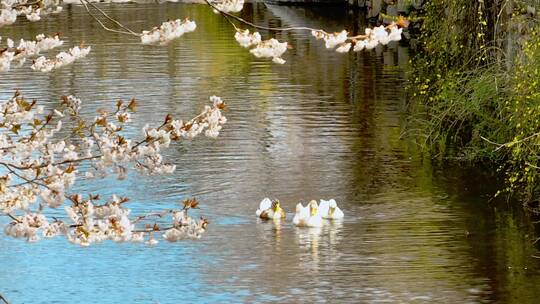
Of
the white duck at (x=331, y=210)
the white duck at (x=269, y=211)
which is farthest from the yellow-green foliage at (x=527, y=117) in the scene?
the white duck at (x=269, y=211)

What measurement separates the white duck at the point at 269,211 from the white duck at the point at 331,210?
1.15 feet

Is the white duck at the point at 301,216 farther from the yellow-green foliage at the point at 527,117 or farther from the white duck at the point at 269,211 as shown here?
the yellow-green foliage at the point at 527,117

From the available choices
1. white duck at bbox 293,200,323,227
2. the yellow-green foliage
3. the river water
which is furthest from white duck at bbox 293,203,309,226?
the yellow-green foliage

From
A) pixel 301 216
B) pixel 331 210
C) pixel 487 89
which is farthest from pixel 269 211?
pixel 487 89

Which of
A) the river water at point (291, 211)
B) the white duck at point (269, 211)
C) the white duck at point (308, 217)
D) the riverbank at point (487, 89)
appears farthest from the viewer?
the riverbank at point (487, 89)

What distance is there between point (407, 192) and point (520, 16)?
7.11ft

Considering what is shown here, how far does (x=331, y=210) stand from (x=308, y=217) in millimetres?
388

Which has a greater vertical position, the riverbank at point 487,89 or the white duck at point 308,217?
the riverbank at point 487,89

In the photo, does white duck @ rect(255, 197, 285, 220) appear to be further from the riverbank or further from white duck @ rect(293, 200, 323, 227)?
the riverbank

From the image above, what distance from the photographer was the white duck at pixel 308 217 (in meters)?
11.9

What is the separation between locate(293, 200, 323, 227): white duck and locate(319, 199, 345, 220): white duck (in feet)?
0.72

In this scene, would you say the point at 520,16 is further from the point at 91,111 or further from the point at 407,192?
the point at 91,111

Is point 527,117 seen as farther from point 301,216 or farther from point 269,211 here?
point 269,211

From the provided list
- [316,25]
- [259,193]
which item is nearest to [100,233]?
[259,193]
